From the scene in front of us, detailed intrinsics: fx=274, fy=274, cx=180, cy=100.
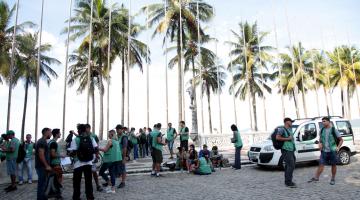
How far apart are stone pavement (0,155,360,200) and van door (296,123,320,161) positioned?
705mm

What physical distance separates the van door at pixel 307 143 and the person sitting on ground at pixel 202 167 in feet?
11.1

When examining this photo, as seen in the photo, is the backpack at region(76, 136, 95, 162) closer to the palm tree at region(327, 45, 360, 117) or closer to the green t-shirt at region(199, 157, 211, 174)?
the green t-shirt at region(199, 157, 211, 174)

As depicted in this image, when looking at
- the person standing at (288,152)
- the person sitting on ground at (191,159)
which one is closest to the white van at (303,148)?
the person sitting on ground at (191,159)

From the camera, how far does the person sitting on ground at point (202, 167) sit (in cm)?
1014

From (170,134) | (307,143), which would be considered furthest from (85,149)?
(307,143)

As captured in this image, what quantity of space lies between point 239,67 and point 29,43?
28.2 metres

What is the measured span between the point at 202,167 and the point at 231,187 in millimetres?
2680

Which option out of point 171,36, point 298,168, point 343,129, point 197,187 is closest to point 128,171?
point 197,187

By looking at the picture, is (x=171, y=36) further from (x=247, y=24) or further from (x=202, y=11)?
(x=247, y=24)

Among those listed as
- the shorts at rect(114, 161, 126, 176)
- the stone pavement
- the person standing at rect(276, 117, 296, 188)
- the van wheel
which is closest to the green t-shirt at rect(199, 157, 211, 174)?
the stone pavement

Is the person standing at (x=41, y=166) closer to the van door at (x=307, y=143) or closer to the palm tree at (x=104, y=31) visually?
the van door at (x=307, y=143)

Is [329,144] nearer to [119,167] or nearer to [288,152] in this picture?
[288,152]

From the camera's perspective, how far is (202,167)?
1019cm

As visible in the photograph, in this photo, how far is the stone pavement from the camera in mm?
6543
